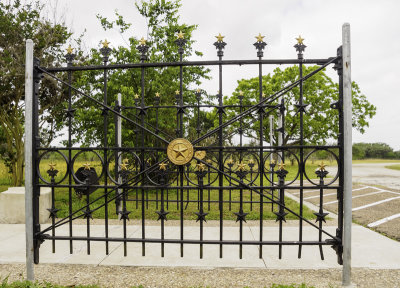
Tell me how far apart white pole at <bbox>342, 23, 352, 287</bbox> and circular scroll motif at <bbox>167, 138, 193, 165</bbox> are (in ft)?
5.25

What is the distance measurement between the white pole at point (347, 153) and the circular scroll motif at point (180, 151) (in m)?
1.60

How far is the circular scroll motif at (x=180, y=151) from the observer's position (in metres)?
2.91

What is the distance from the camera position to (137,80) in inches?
323

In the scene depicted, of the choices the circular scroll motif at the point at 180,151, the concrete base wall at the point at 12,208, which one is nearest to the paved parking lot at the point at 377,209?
the circular scroll motif at the point at 180,151

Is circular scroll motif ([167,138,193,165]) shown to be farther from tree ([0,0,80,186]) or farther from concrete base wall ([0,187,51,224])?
tree ([0,0,80,186])

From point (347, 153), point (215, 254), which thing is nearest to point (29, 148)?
point (215, 254)

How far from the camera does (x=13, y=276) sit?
9.84 feet

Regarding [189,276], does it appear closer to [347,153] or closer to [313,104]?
[347,153]

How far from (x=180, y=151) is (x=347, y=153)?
171 centimetres

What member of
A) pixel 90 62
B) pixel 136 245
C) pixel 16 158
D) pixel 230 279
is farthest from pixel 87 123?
pixel 230 279

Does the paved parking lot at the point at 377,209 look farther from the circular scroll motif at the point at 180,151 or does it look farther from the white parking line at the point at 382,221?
the circular scroll motif at the point at 180,151

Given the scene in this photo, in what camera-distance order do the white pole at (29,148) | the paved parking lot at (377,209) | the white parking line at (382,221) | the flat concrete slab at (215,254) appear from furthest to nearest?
the white parking line at (382,221)
the paved parking lot at (377,209)
the flat concrete slab at (215,254)
the white pole at (29,148)

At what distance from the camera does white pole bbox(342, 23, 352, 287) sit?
9.15ft

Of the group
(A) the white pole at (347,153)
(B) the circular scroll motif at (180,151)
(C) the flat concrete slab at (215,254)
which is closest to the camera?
(A) the white pole at (347,153)
